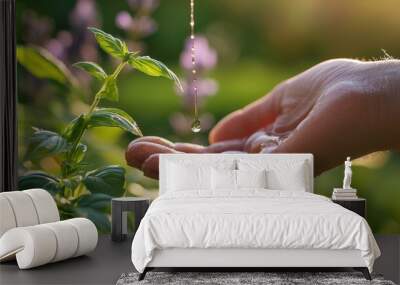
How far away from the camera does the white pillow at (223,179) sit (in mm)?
6453

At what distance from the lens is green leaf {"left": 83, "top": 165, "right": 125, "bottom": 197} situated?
287 inches

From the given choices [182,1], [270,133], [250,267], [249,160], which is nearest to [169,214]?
[250,267]

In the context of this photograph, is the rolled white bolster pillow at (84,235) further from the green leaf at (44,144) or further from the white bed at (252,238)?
the green leaf at (44,144)

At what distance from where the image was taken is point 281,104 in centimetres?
727

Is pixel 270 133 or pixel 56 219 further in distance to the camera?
pixel 270 133

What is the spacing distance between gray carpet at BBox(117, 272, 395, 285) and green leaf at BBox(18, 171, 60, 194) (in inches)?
98.6

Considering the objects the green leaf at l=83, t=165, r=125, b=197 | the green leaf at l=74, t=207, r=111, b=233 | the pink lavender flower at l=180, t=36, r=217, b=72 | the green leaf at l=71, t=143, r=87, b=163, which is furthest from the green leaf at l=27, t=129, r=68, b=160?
the pink lavender flower at l=180, t=36, r=217, b=72

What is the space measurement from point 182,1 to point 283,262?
353 centimetres

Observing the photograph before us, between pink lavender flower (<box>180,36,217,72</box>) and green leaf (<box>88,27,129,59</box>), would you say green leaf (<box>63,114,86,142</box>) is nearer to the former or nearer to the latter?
green leaf (<box>88,27,129,59</box>)

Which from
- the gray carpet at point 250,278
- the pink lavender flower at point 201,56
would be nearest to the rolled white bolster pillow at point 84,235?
the gray carpet at point 250,278

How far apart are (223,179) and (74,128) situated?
1894mm

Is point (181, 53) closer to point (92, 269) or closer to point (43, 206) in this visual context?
point (43, 206)

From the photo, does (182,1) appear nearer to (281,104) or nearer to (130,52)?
(130,52)

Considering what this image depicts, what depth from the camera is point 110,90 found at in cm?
730
